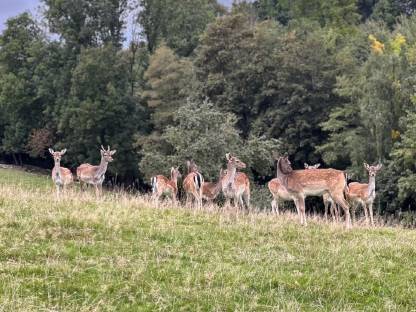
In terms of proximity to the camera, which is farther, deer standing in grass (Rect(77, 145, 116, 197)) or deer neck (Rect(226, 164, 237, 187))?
deer standing in grass (Rect(77, 145, 116, 197))

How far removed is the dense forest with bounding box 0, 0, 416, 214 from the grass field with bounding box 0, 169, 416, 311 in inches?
713

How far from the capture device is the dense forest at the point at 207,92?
2955 cm

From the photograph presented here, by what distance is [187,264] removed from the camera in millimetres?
7500

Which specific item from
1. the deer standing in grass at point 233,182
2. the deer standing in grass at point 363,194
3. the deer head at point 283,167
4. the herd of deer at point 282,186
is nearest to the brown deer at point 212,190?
the herd of deer at point 282,186

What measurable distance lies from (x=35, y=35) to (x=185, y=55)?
12526mm

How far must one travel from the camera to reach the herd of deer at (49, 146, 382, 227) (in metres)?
12.3

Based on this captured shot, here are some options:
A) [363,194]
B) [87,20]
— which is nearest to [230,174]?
[363,194]

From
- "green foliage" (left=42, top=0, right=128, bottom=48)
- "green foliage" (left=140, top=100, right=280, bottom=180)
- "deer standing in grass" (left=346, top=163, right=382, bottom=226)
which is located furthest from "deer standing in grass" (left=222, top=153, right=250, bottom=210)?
"green foliage" (left=42, top=0, right=128, bottom=48)

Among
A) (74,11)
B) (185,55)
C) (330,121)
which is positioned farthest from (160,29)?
(330,121)

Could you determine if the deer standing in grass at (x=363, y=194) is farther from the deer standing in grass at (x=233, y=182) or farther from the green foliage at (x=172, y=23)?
the green foliage at (x=172, y=23)

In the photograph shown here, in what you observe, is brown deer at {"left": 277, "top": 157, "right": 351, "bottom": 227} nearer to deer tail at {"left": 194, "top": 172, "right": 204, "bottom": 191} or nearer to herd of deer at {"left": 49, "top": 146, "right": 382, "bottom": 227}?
herd of deer at {"left": 49, "top": 146, "right": 382, "bottom": 227}

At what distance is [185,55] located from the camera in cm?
4734

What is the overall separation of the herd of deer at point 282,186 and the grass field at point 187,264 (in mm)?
1791

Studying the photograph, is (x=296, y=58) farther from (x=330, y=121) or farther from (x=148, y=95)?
(x=148, y=95)
